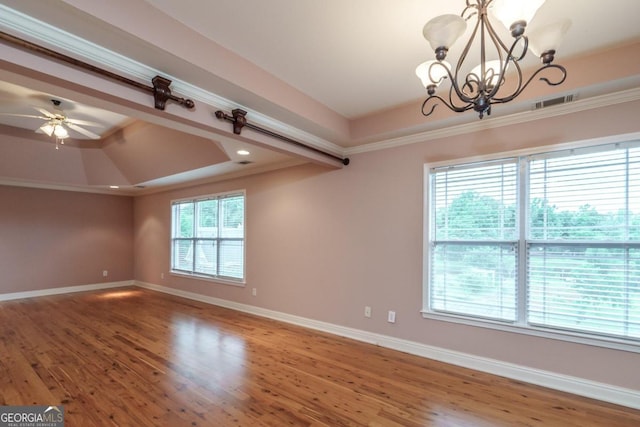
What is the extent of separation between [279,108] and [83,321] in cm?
456

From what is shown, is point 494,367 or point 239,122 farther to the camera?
point 494,367

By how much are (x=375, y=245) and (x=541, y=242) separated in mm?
1657

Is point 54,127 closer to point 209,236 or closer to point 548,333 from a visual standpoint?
point 209,236

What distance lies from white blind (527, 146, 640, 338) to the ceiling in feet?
2.06

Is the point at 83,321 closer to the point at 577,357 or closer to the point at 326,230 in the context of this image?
the point at 326,230

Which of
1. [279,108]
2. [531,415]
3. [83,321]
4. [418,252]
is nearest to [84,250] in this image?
[83,321]

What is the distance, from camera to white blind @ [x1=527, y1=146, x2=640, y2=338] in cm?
241

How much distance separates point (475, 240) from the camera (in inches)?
121

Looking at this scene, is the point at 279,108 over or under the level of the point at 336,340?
over

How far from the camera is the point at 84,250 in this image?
704 centimetres

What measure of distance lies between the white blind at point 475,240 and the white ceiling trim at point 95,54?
83.9 inches

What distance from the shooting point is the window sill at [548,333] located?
2406 mm

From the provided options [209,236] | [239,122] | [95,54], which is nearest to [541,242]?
[239,122]

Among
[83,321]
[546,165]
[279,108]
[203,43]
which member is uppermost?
[203,43]
